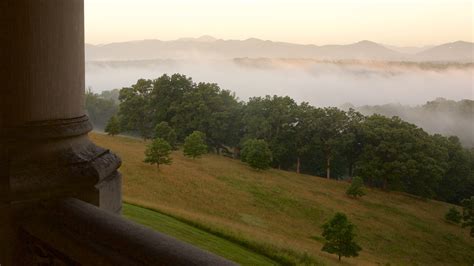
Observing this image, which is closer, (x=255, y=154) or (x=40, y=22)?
(x=40, y=22)

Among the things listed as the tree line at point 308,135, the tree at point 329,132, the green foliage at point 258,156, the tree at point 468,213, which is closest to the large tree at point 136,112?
the tree line at point 308,135

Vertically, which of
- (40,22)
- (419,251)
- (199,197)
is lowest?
(419,251)

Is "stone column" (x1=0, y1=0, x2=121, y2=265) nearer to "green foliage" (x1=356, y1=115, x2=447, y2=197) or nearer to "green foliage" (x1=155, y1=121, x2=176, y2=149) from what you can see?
"green foliage" (x1=356, y1=115, x2=447, y2=197)

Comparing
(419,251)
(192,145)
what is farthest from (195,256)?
(192,145)

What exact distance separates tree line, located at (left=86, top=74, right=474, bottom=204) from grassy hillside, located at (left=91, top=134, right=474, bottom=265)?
318 centimetres

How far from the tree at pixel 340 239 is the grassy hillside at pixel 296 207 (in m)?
0.56

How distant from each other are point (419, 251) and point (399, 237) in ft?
5.36

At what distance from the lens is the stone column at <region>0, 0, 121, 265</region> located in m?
2.31

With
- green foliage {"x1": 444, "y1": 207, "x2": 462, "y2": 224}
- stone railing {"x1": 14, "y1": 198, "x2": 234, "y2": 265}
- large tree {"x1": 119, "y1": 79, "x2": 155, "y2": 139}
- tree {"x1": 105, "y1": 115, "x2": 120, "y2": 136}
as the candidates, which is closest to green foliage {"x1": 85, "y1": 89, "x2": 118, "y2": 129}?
large tree {"x1": 119, "y1": 79, "x2": 155, "y2": 139}

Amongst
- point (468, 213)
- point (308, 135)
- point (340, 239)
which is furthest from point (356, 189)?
point (340, 239)

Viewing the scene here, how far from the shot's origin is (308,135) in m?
52.1

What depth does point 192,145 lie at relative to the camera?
4431cm

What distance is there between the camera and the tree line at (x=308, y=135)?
45.9 m

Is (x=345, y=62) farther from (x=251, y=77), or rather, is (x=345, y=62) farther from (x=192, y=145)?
(x=192, y=145)
